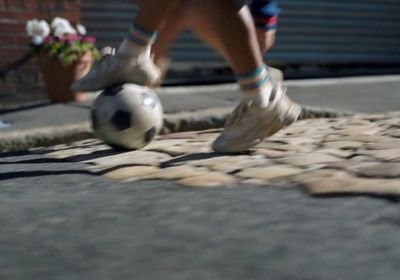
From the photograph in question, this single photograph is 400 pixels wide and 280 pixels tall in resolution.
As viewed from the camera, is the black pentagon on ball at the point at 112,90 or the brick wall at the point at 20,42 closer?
the black pentagon on ball at the point at 112,90

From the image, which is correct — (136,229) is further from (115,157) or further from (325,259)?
(115,157)

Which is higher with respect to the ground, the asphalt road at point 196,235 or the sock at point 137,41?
the sock at point 137,41

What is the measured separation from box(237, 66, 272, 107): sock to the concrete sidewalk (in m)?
1.46

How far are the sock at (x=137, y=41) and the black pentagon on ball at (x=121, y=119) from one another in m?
0.25

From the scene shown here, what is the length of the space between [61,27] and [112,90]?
2.98 meters

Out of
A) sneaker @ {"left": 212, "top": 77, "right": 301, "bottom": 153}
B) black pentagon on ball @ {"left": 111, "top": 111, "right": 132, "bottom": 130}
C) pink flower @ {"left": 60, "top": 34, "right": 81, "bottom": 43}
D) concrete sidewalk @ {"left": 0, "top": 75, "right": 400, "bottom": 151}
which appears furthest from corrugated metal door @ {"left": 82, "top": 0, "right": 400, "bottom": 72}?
sneaker @ {"left": 212, "top": 77, "right": 301, "bottom": 153}

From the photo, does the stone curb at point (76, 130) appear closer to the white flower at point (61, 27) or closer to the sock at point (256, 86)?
the sock at point (256, 86)

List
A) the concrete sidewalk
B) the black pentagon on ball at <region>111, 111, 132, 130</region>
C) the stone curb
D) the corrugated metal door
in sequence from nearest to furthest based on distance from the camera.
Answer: the black pentagon on ball at <region>111, 111, 132, 130</region>
the stone curb
the concrete sidewalk
the corrugated metal door

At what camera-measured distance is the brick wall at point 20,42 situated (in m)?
6.28

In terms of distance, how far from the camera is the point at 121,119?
3.29 meters

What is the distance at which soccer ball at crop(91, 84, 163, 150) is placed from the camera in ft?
10.8

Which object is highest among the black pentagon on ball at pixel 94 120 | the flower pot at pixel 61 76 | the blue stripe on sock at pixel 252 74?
the blue stripe on sock at pixel 252 74

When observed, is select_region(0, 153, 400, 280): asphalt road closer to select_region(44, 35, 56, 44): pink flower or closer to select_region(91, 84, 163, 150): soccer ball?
select_region(91, 84, 163, 150): soccer ball

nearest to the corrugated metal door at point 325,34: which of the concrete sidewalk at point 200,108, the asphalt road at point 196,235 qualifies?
the concrete sidewalk at point 200,108
